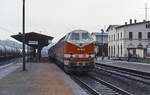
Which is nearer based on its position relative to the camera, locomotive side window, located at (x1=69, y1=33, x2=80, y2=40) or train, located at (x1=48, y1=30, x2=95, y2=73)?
train, located at (x1=48, y1=30, x2=95, y2=73)

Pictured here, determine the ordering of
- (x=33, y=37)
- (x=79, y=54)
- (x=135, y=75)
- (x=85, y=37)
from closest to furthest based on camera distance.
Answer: (x=79, y=54), (x=85, y=37), (x=135, y=75), (x=33, y=37)

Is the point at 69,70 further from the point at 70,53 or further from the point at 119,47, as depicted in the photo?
the point at 119,47

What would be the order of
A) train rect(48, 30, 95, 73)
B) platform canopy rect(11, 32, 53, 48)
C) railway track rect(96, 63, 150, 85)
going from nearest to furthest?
railway track rect(96, 63, 150, 85) < train rect(48, 30, 95, 73) < platform canopy rect(11, 32, 53, 48)

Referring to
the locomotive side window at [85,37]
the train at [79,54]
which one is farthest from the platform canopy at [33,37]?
the train at [79,54]

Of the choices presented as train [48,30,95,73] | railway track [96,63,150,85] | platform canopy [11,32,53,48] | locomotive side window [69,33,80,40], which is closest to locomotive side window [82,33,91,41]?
train [48,30,95,73]

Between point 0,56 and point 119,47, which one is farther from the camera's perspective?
point 119,47

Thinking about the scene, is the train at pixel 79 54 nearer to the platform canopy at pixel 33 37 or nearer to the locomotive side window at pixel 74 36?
the locomotive side window at pixel 74 36

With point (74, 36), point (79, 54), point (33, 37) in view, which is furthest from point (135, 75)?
point (33, 37)

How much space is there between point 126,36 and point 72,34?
65.6 meters

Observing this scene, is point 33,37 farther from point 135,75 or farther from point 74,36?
point 135,75

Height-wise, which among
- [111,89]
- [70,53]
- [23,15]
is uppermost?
[23,15]

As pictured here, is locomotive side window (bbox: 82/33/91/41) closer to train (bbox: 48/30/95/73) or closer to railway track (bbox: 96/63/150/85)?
train (bbox: 48/30/95/73)

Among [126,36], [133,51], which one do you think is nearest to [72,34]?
[133,51]

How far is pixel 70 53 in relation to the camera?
3123 cm
